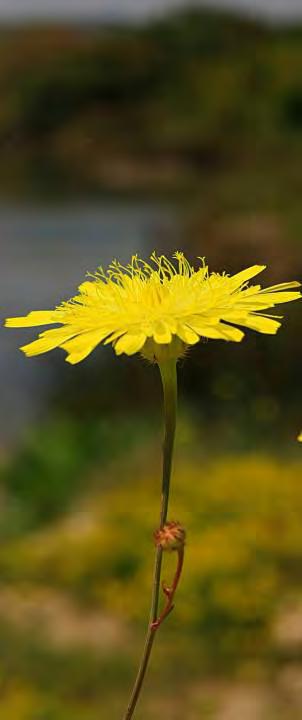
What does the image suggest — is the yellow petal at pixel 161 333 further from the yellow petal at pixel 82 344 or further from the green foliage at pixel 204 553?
the green foliage at pixel 204 553

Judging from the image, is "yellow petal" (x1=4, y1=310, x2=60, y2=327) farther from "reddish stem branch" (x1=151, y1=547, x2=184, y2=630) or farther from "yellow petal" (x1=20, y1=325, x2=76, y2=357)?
"reddish stem branch" (x1=151, y1=547, x2=184, y2=630)

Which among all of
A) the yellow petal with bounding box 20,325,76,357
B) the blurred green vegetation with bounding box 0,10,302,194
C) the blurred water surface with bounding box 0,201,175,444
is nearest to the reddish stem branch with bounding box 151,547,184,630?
the yellow petal with bounding box 20,325,76,357

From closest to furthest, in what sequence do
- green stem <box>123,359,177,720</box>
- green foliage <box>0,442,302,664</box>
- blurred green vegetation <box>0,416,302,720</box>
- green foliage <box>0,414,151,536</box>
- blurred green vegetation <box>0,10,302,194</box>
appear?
1. green stem <box>123,359,177,720</box>
2. blurred green vegetation <box>0,416,302,720</box>
3. green foliage <box>0,442,302,664</box>
4. green foliage <box>0,414,151,536</box>
5. blurred green vegetation <box>0,10,302,194</box>

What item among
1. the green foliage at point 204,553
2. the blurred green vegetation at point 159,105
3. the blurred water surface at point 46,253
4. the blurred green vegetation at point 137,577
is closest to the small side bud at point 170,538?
the blurred green vegetation at point 137,577

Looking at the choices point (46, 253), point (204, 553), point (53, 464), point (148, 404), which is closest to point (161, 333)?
point (204, 553)

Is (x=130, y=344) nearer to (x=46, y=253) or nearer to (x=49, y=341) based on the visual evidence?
(x=49, y=341)

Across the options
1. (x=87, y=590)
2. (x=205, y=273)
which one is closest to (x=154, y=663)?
(x=87, y=590)
